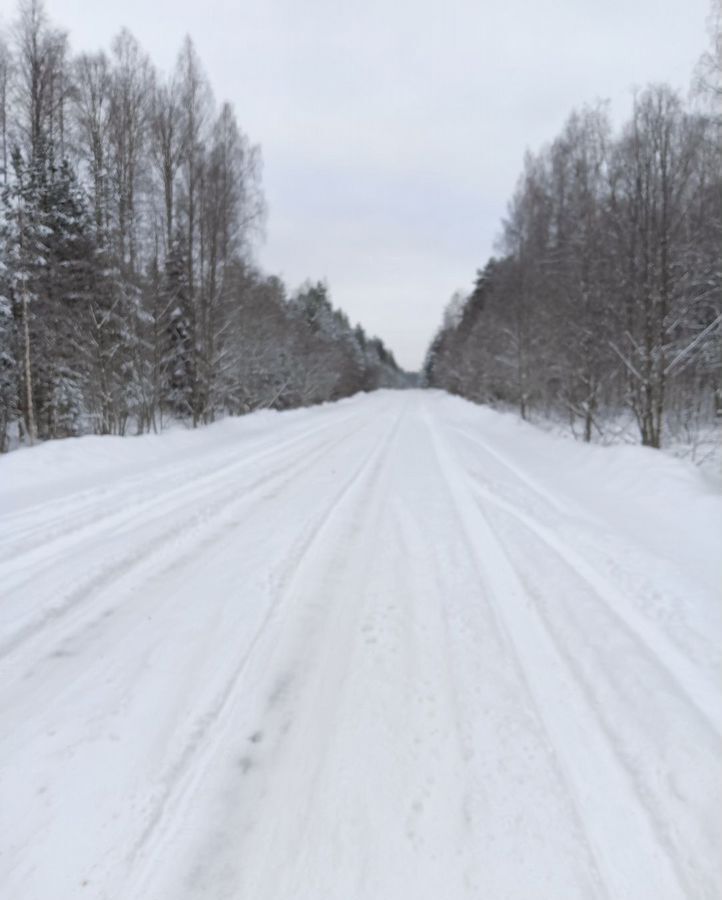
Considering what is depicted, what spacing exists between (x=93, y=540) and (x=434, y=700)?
3733 millimetres

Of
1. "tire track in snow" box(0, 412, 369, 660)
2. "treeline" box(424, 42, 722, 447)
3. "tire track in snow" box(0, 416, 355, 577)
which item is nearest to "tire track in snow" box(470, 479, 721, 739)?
"tire track in snow" box(0, 412, 369, 660)

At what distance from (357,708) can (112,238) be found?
15.3m

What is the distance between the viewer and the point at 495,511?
5645mm

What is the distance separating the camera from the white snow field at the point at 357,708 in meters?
1.55

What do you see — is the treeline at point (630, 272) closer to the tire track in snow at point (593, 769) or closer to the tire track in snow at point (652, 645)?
the tire track in snow at point (652, 645)

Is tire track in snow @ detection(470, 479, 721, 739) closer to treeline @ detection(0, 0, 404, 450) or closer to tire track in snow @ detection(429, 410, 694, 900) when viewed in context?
tire track in snow @ detection(429, 410, 694, 900)

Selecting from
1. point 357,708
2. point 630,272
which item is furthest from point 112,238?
point 357,708

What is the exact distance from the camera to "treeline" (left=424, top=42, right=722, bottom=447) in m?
9.21

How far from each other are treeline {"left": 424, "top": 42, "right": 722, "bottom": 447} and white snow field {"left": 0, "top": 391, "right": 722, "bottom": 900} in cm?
611

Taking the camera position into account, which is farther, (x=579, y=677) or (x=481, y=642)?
(x=481, y=642)

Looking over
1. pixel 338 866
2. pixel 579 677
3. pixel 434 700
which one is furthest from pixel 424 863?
pixel 579 677

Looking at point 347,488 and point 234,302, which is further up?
point 234,302

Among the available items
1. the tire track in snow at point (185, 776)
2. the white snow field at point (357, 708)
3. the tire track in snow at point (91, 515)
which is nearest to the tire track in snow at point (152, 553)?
the white snow field at point (357, 708)

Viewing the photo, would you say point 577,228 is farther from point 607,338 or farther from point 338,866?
point 338,866
